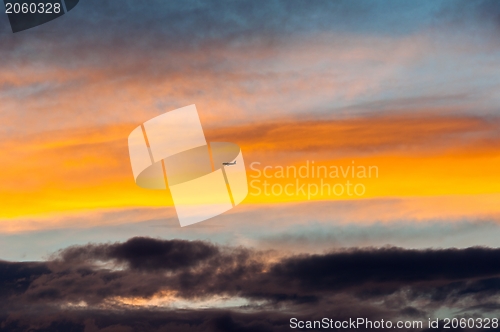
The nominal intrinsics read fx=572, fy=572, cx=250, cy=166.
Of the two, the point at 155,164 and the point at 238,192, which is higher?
the point at 155,164

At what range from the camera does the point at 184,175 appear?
7612cm

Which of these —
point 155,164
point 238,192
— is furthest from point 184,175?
point 238,192

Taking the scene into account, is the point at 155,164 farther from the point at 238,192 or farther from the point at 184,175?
the point at 238,192

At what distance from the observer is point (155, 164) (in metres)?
75.8

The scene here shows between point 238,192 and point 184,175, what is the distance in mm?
9647

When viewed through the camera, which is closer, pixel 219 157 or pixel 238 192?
pixel 219 157

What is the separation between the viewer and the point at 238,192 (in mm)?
82188

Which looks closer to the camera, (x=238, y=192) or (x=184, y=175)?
(x=184, y=175)

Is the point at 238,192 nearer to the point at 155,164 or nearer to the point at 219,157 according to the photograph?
the point at 219,157

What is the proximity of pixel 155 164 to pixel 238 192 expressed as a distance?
13241 millimetres

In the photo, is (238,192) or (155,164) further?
(238,192)

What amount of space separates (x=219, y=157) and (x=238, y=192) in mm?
7829
